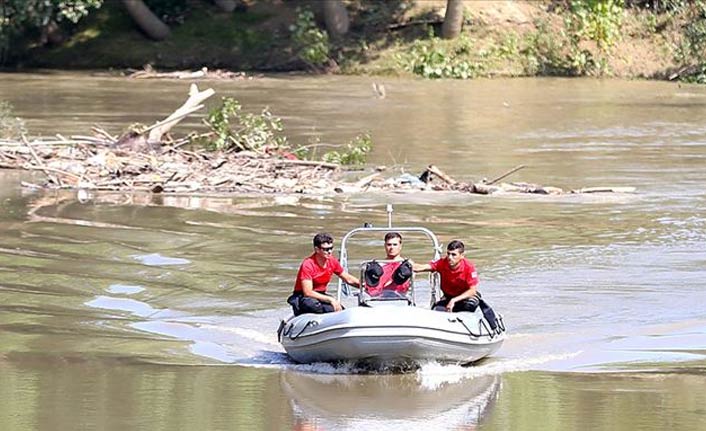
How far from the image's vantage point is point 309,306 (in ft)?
45.4

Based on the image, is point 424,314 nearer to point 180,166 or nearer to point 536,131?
point 180,166

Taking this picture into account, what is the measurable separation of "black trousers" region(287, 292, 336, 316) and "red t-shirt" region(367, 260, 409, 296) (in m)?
0.43

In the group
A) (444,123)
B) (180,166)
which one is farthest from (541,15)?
(180,166)

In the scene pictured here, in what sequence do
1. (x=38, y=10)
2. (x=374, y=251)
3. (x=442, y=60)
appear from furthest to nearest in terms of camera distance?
(x=38, y=10), (x=442, y=60), (x=374, y=251)

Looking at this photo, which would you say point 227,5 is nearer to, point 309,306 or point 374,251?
point 374,251

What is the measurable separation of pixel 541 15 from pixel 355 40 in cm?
678

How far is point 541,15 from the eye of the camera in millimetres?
54344

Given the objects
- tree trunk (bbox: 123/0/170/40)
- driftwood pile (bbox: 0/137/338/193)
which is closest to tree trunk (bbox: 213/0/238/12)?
tree trunk (bbox: 123/0/170/40)

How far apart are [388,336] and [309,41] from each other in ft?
133

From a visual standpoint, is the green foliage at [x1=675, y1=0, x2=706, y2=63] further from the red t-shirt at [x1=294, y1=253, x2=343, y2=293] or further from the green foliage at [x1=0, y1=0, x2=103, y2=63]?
the red t-shirt at [x1=294, y1=253, x2=343, y2=293]

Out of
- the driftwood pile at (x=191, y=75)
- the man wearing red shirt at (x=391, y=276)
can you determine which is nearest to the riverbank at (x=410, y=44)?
the driftwood pile at (x=191, y=75)

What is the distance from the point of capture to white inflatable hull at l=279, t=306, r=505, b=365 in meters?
13.0

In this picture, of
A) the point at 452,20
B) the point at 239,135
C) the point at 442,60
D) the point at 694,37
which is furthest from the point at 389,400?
the point at 452,20

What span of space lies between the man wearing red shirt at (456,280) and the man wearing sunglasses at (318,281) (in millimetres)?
774
